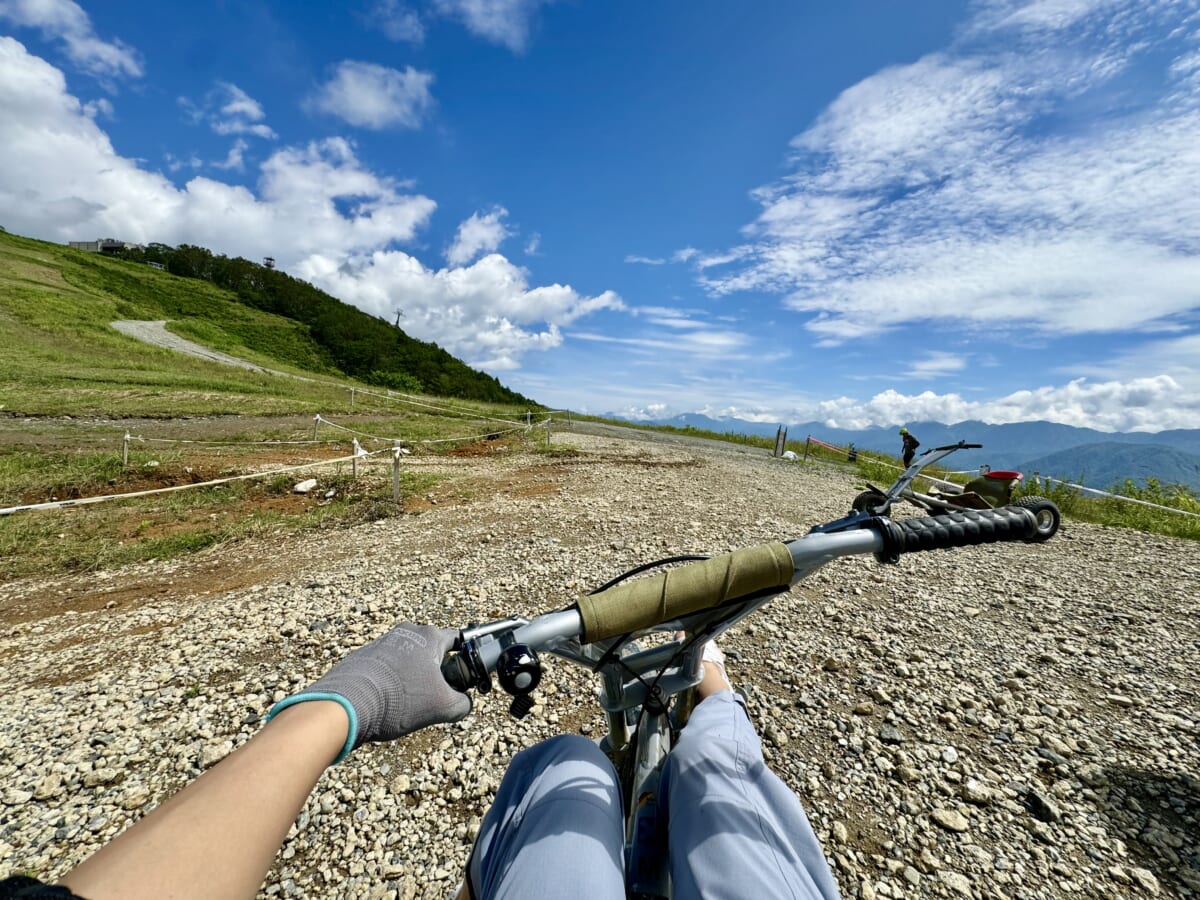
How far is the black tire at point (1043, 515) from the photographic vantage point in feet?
5.66

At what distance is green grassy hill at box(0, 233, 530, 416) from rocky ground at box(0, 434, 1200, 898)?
62.2 feet

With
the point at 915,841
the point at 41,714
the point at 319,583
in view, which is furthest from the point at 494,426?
the point at 915,841

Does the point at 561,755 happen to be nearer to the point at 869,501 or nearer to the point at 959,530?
the point at 869,501

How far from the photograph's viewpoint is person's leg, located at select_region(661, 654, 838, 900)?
1.37 metres

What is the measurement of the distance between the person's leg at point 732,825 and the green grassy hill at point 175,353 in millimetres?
24009

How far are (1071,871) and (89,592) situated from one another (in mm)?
8664

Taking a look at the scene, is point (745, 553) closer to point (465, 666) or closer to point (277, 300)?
point (465, 666)

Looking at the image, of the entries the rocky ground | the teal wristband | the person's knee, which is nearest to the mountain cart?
the person's knee

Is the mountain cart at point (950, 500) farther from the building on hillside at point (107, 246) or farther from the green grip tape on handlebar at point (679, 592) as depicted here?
the building on hillside at point (107, 246)

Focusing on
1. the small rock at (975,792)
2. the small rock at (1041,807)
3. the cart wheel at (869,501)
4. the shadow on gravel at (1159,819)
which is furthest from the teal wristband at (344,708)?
the shadow on gravel at (1159,819)

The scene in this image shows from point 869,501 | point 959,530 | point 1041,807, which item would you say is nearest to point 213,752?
point 869,501

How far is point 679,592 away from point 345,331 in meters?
77.7

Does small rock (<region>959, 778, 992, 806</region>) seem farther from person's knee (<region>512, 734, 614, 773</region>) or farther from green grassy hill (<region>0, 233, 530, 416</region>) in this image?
green grassy hill (<region>0, 233, 530, 416</region>)

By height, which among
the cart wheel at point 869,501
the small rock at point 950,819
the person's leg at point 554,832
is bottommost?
the small rock at point 950,819
